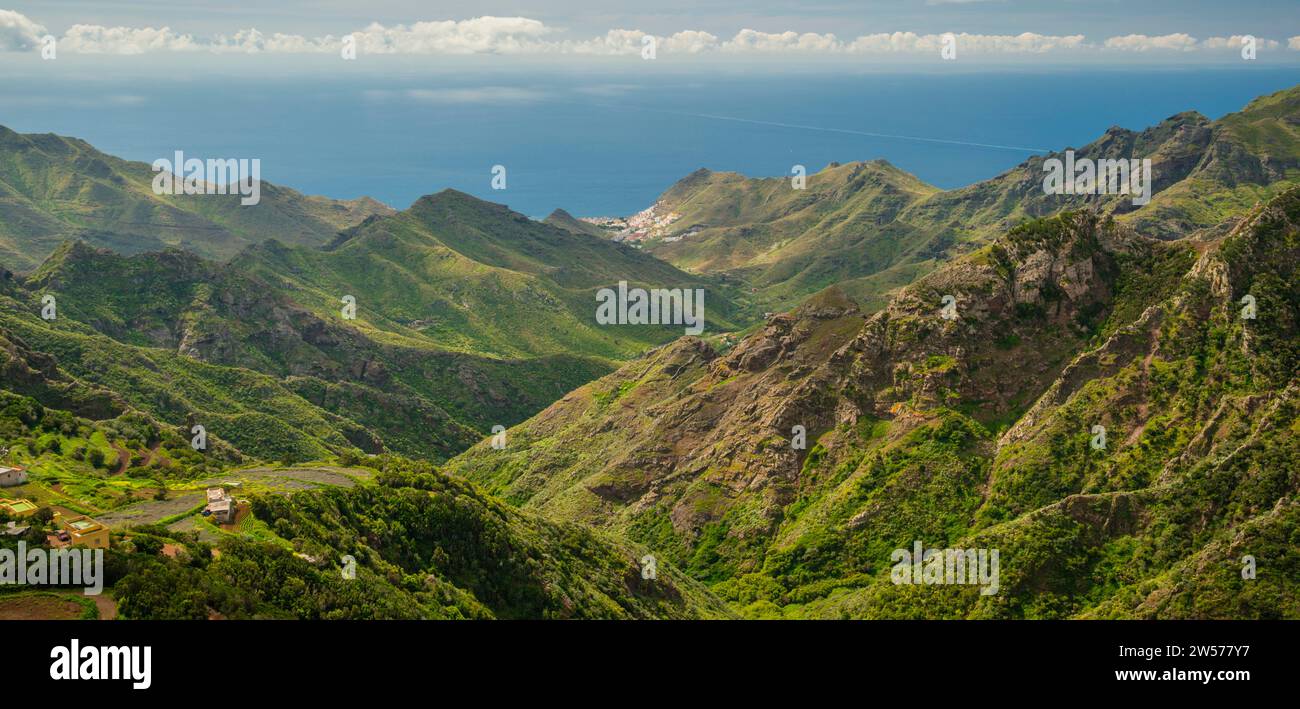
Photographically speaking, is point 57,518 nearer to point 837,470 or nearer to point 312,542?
point 312,542

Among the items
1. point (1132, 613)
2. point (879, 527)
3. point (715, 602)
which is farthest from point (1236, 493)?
point (715, 602)

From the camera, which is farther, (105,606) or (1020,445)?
(1020,445)

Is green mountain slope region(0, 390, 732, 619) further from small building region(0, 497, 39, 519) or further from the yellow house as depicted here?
small building region(0, 497, 39, 519)

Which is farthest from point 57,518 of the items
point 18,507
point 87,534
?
point 87,534

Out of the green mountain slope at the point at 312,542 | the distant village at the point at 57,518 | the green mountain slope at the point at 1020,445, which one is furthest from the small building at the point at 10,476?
the green mountain slope at the point at 1020,445

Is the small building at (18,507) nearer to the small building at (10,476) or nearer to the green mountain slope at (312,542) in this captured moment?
the green mountain slope at (312,542)

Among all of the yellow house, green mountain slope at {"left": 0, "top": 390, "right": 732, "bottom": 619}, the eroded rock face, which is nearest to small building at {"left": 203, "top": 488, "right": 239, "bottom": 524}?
green mountain slope at {"left": 0, "top": 390, "right": 732, "bottom": 619}
